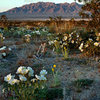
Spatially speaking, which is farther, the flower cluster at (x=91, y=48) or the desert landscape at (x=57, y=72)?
the flower cluster at (x=91, y=48)

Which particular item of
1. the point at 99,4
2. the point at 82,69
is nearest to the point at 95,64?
the point at 82,69

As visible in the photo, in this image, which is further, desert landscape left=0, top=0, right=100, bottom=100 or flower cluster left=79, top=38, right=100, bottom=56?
flower cluster left=79, top=38, right=100, bottom=56

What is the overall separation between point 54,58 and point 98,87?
8.17ft

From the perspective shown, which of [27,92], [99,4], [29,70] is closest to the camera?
[29,70]

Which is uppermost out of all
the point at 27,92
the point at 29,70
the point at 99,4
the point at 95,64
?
the point at 99,4

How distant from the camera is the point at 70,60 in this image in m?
5.69

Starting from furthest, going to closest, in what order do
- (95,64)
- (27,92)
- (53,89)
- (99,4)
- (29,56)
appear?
(99,4) < (29,56) < (95,64) < (53,89) < (27,92)

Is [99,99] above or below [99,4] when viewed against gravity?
below

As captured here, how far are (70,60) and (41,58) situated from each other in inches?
36.9

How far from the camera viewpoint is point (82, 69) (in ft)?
15.9

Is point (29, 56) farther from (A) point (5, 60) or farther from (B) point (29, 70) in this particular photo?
(B) point (29, 70)

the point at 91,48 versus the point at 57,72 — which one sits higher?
the point at 91,48

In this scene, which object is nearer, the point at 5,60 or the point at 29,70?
the point at 29,70

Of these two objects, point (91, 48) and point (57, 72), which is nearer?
point (57, 72)
